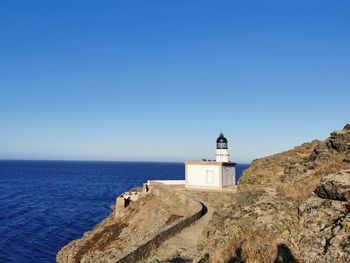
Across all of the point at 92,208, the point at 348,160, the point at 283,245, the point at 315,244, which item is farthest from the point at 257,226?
the point at 92,208

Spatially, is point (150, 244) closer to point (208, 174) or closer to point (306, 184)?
point (306, 184)

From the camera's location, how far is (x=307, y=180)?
11.8 meters

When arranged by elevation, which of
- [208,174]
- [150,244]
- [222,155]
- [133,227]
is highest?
[222,155]

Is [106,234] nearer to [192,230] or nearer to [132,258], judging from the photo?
[192,230]

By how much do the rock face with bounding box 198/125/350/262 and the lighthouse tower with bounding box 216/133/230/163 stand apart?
3268 centimetres

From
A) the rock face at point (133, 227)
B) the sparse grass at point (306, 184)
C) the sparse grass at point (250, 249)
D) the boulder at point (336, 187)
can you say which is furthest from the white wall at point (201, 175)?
the boulder at point (336, 187)

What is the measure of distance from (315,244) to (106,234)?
28.7 m

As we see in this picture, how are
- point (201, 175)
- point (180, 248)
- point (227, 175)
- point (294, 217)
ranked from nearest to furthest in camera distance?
point (294, 217), point (180, 248), point (201, 175), point (227, 175)

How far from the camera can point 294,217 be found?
389 inches

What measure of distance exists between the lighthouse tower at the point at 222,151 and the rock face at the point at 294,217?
32.7 m

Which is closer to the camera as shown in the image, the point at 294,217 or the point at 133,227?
the point at 294,217

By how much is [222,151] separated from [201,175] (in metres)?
5.15

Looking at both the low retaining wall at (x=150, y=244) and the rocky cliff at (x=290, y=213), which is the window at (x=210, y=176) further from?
Result: the rocky cliff at (x=290, y=213)

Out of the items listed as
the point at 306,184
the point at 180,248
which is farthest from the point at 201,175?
the point at 306,184
